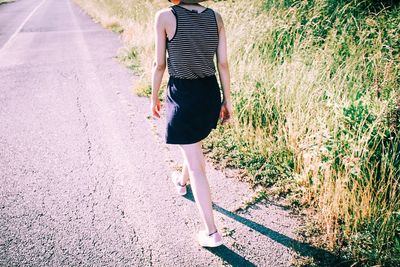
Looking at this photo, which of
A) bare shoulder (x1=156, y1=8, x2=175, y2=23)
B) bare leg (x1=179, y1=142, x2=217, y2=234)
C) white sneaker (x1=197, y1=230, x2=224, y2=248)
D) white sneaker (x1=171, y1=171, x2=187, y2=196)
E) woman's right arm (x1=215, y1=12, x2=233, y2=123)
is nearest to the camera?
bare shoulder (x1=156, y1=8, x2=175, y2=23)

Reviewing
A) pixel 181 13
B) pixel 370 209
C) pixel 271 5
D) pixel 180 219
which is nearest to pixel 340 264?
pixel 370 209

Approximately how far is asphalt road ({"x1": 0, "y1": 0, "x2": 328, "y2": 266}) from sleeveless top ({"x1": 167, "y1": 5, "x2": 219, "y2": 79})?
55.4 inches

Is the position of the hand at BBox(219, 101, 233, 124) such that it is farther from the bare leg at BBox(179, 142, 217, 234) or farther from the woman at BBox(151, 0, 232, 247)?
the bare leg at BBox(179, 142, 217, 234)

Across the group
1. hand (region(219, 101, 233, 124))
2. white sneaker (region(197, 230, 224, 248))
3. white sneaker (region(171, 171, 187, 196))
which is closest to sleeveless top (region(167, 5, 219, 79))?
hand (region(219, 101, 233, 124))

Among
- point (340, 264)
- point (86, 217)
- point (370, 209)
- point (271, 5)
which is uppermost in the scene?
point (271, 5)

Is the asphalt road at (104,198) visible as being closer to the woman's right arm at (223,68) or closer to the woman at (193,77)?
the woman at (193,77)

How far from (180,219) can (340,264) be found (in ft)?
4.45

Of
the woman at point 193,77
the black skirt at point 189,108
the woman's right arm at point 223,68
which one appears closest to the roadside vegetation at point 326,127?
the woman's right arm at point 223,68

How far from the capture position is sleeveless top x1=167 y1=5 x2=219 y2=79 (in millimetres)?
2008

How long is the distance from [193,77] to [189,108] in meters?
0.22

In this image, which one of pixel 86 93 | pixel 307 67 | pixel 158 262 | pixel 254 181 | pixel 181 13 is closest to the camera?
pixel 181 13

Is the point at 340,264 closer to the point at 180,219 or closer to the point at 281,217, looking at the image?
the point at 281,217

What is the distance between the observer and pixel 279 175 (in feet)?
10.9

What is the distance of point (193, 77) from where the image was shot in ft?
7.22
